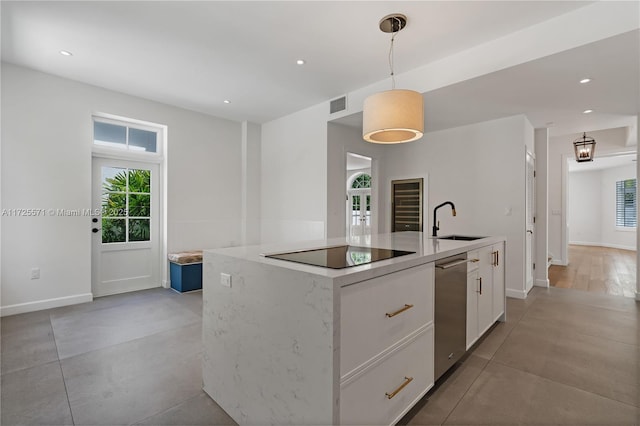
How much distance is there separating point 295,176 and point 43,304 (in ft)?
11.9

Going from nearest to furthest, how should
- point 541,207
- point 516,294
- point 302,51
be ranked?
point 302,51 → point 516,294 → point 541,207

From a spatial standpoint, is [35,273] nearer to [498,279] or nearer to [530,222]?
[498,279]

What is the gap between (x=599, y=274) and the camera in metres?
5.36

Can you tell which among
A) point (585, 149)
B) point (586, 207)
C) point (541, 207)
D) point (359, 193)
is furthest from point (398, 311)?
point (586, 207)

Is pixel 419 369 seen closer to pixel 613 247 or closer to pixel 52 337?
pixel 52 337

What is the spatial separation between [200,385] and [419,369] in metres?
1.43

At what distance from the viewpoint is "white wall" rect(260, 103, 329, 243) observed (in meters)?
4.50

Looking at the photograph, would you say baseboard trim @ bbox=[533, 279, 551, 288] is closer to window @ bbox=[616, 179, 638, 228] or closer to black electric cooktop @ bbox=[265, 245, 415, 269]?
black electric cooktop @ bbox=[265, 245, 415, 269]

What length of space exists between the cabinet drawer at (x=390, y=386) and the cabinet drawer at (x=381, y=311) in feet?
0.27

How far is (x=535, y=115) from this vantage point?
4023 mm

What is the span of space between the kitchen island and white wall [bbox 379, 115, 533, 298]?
3.04 metres

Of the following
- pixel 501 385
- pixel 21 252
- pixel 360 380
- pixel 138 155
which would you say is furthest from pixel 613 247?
pixel 21 252

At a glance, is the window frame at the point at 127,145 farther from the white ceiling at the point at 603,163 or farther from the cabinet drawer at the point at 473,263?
the white ceiling at the point at 603,163

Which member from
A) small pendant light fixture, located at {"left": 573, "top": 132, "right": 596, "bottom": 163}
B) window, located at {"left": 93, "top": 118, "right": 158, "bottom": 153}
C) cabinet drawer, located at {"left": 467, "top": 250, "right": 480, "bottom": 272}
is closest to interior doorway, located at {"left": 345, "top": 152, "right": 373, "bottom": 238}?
small pendant light fixture, located at {"left": 573, "top": 132, "right": 596, "bottom": 163}
